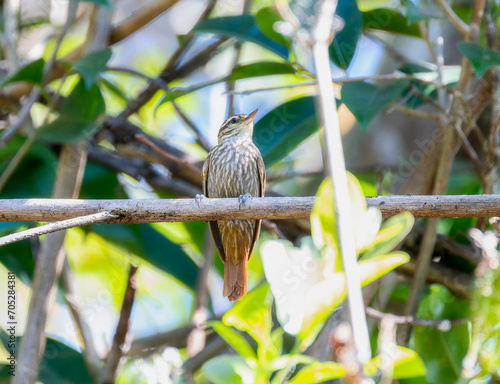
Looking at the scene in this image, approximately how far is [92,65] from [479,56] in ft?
7.42

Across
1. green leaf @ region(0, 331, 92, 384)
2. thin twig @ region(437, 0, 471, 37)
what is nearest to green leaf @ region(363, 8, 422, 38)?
thin twig @ region(437, 0, 471, 37)

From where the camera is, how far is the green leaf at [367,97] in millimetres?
3486

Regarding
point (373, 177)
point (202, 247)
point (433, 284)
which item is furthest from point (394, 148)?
point (202, 247)

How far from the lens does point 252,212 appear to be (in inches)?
98.9

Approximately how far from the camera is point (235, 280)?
13.3 ft

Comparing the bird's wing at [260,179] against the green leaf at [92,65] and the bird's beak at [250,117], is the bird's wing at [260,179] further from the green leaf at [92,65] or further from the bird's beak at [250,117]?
the green leaf at [92,65]

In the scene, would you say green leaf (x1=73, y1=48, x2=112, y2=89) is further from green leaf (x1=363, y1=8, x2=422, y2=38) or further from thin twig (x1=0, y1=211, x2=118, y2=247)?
green leaf (x1=363, y1=8, x2=422, y2=38)

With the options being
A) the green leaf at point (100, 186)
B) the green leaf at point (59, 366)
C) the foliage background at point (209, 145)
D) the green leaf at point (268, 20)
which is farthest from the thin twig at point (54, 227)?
the green leaf at point (100, 186)

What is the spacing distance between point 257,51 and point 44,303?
521 cm

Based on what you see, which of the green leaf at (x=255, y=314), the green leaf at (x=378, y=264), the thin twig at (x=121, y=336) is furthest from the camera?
the thin twig at (x=121, y=336)

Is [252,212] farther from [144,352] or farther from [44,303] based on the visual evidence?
[144,352]

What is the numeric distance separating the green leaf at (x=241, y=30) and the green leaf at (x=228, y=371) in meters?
3.16

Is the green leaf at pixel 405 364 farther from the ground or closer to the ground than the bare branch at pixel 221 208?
closer to the ground

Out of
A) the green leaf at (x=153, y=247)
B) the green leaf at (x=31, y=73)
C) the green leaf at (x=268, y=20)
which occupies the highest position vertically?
the green leaf at (x=268, y=20)
